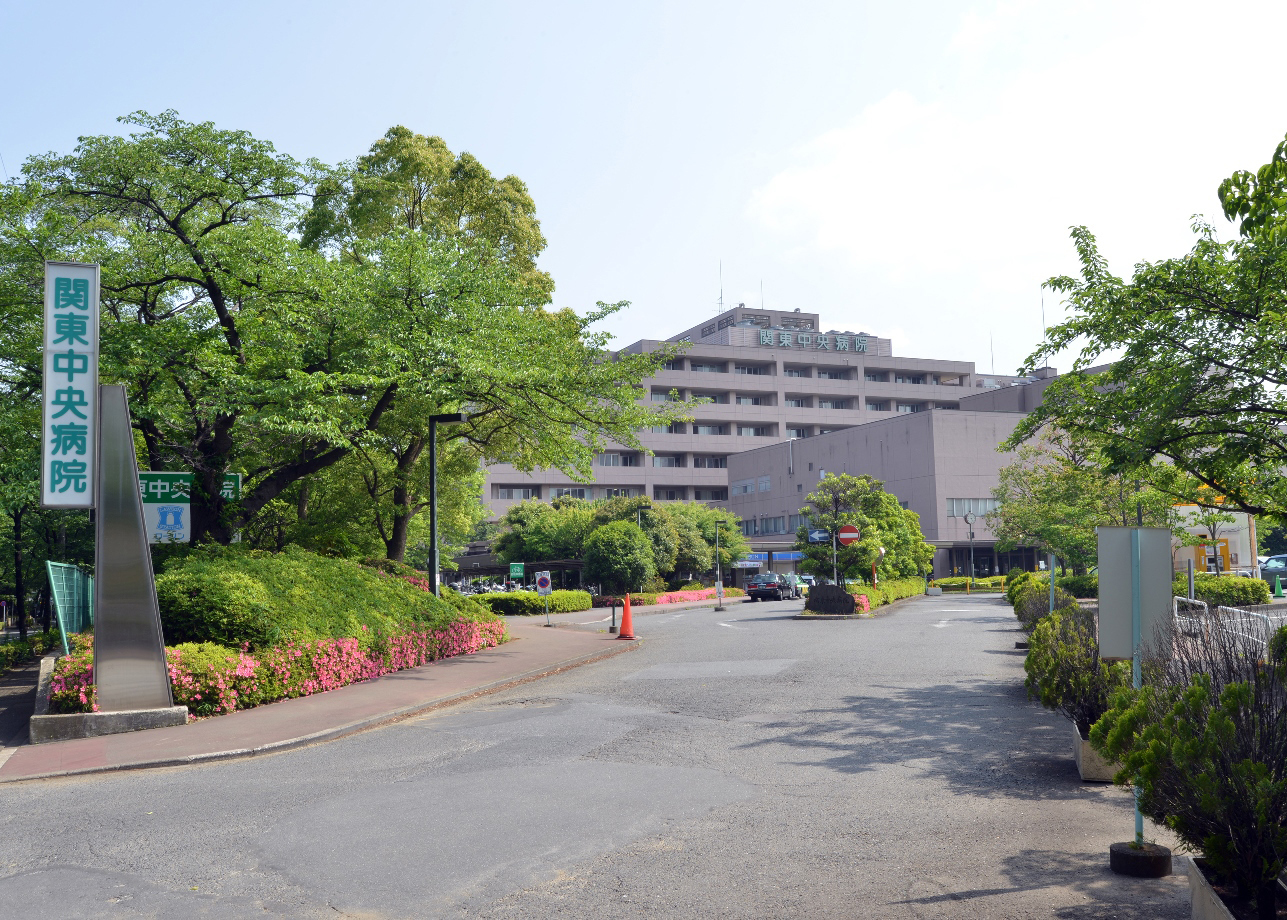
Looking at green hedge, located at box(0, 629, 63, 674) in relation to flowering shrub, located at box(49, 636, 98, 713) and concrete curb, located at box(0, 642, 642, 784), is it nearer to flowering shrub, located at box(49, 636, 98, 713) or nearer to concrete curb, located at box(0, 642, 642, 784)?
flowering shrub, located at box(49, 636, 98, 713)

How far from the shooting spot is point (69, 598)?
58.4ft

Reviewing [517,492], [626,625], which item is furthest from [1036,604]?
[517,492]

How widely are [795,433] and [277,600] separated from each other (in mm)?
94503

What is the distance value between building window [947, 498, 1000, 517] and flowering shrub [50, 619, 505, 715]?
223ft

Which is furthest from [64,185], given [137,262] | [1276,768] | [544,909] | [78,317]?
[1276,768]

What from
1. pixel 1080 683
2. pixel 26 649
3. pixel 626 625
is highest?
pixel 1080 683

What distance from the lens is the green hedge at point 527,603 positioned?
44.8 metres

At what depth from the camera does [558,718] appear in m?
12.8

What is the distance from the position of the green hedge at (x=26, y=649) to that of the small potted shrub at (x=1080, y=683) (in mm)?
20898

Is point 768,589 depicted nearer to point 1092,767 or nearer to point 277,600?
point 277,600

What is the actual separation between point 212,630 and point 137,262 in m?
7.68

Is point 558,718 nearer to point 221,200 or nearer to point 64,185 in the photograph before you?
point 221,200

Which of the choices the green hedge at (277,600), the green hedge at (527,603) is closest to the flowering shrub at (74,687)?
the green hedge at (277,600)

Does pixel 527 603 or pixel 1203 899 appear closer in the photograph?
pixel 1203 899
